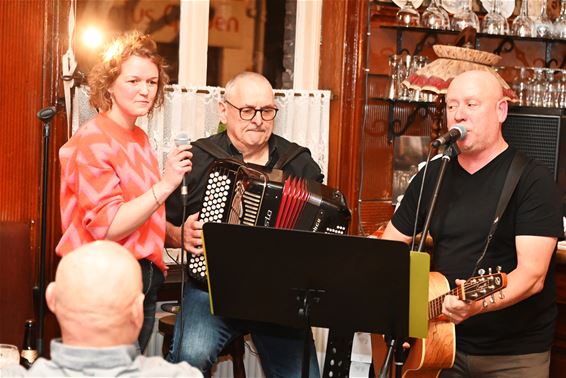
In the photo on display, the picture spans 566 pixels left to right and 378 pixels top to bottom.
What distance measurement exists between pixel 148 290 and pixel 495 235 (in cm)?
124

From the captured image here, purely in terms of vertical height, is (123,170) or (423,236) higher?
(123,170)

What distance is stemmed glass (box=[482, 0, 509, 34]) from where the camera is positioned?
5047mm

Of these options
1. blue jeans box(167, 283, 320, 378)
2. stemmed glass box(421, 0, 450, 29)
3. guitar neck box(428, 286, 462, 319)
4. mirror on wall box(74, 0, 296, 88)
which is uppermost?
stemmed glass box(421, 0, 450, 29)

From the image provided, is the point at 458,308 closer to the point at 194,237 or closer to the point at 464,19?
the point at 194,237

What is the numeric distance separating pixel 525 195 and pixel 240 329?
1.19 m

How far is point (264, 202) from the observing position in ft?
11.3

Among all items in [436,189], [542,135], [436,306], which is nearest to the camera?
[436,189]

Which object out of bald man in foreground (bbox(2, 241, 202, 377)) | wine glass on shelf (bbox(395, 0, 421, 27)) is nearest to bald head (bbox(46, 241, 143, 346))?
bald man in foreground (bbox(2, 241, 202, 377))

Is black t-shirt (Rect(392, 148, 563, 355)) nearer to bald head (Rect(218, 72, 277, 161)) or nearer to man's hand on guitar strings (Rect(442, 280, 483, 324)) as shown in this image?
man's hand on guitar strings (Rect(442, 280, 483, 324))

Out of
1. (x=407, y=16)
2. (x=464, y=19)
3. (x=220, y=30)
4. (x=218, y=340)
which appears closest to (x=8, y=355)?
(x=218, y=340)

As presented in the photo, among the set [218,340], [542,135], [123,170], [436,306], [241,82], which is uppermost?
[241,82]

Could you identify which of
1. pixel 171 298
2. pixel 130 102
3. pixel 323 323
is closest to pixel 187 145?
pixel 130 102

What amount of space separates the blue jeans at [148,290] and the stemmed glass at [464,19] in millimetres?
2335

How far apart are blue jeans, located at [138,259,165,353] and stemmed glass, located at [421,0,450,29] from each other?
7.26 feet
